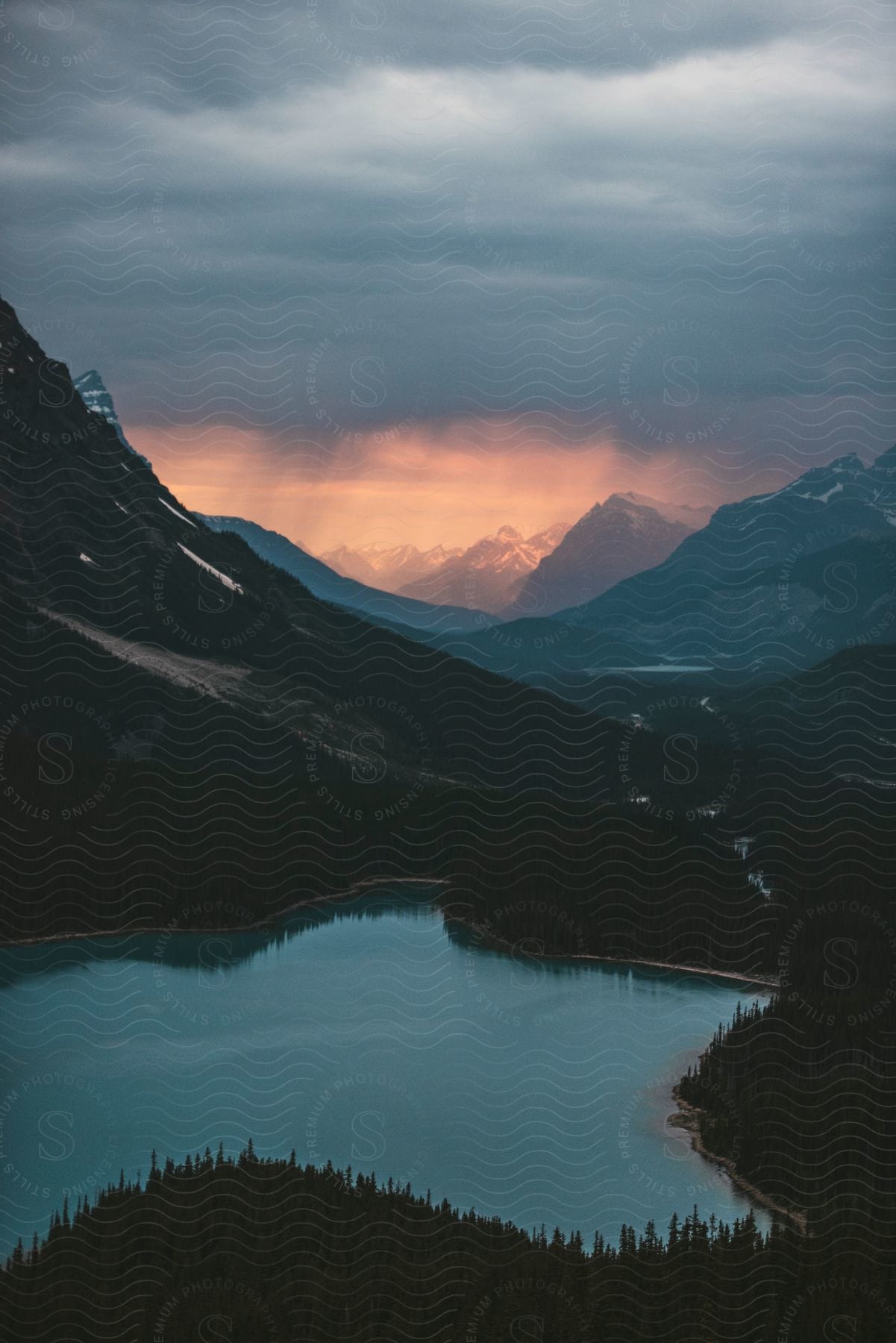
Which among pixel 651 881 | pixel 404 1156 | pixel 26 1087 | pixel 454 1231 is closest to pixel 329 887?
pixel 651 881

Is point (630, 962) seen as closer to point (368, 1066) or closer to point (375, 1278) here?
point (368, 1066)

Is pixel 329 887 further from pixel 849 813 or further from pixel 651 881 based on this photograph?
pixel 849 813

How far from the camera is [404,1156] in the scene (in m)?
79.2

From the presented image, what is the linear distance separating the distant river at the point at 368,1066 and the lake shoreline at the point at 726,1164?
71 cm

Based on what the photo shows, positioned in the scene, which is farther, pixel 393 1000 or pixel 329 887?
pixel 329 887

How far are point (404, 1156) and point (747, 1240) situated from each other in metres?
20.4

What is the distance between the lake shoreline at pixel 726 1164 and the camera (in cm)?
7462

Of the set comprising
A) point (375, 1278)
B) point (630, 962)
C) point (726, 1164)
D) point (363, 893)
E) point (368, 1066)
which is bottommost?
point (375, 1278)

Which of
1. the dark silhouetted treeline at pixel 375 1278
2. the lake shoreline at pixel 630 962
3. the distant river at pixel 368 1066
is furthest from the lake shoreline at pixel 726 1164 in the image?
the lake shoreline at pixel 630 962

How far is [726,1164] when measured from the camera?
8275cm

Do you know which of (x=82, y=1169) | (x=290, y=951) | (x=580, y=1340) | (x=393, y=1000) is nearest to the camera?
(x=580, y=1340)

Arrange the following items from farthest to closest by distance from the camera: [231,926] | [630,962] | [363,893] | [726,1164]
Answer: [363,893], [231,926], [630,962], [726,1164]

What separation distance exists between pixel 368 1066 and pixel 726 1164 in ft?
77.3

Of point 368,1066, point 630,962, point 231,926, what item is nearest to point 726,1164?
point 368,1066
